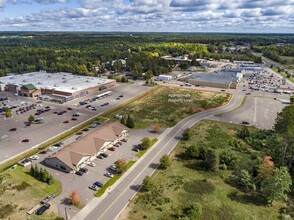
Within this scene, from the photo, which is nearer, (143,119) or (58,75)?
(143,119)

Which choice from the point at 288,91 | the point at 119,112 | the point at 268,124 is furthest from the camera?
the point at 288,91

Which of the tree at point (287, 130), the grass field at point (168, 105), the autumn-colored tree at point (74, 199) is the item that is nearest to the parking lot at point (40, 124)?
the grass field at point (168, 105)

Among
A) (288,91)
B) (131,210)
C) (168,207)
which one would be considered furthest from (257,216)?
(288,91)

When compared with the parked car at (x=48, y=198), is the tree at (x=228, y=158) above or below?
above

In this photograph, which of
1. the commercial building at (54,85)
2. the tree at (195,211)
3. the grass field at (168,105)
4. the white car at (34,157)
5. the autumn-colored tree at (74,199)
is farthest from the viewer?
the commercial building at (54,85)

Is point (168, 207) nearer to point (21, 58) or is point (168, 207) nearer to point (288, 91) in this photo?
point (288, 91)

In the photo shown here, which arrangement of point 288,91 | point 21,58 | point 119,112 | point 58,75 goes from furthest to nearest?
point 21,58, point 58,75, point 288,91, point 119,112

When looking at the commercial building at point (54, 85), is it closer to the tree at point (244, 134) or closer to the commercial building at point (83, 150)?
the commercial building at point (83, 150)
